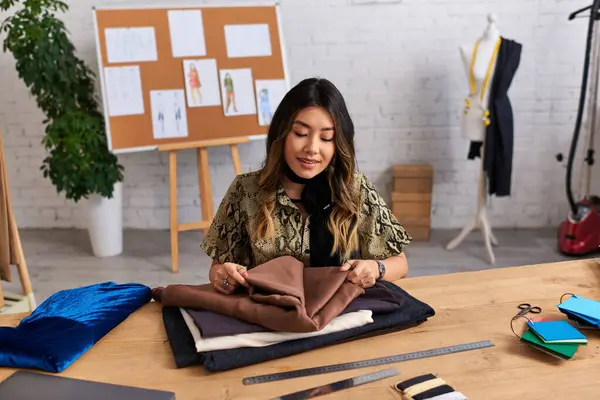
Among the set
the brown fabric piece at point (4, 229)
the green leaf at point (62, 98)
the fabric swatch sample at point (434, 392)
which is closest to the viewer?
the fabric swatch sample at point (434, 392)

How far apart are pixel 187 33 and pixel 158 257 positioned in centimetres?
134

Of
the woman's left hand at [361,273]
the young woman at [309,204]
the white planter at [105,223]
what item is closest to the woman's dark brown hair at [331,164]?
the young woman at [309,204]

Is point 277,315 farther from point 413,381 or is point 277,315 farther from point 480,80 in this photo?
point 480,80

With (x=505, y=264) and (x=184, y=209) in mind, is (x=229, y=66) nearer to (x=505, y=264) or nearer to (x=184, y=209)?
(x=184, y=209)

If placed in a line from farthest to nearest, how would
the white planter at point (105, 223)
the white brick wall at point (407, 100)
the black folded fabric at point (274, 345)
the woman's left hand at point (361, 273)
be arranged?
1. the white brick wall at point (407, 100)
2. the white planter at point (105, 223)
3. the woman's left hand at point (361, 273)
4. the black folded fabric at point (274, 345)

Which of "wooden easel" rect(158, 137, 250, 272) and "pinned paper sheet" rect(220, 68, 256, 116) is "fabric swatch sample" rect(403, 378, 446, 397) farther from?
"pinned paper sheet" rect(220, 68, 256, 116)

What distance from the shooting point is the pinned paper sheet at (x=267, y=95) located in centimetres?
367

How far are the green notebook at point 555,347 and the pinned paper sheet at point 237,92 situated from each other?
269cm

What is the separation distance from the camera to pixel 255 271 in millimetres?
1330

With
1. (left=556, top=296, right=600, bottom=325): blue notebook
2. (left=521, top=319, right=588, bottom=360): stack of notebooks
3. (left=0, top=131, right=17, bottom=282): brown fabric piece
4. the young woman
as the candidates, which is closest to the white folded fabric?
the young woman

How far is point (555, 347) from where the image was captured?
1171 millimetres

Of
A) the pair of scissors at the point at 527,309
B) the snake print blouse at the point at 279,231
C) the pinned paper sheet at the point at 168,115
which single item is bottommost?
the pair of scissors at the point at 527,309

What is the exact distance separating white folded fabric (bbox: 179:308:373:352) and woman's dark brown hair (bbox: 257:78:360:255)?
1.03ft

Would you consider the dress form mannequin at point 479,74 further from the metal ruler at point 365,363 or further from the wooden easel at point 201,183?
the metal ruler at point 365,363
